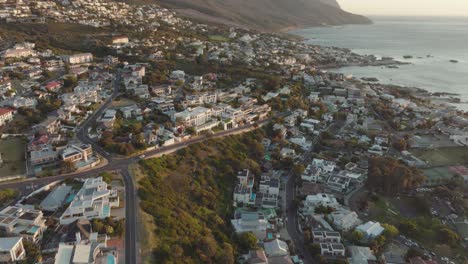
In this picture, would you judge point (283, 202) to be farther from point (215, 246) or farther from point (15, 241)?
point (15, 241)

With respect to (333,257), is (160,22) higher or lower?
higher

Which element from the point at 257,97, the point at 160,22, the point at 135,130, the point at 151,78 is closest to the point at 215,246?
the point at 135,130

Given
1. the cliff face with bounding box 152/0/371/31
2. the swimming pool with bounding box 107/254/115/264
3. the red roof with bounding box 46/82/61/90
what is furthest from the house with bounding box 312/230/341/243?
the cliff face with bounding box 152/0/371/31

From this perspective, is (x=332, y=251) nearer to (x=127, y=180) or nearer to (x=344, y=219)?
(x=344, y=219)

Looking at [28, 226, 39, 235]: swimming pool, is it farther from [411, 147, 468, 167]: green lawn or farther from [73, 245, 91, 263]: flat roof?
[411, 147, 468, 167]: green lawn

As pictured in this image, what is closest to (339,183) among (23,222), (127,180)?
(127,180)

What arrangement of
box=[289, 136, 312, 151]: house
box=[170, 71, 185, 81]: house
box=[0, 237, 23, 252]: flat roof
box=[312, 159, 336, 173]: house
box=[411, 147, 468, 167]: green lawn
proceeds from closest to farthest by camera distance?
box=[0, 237, 23, 252]: flat roof, box=[312, 159, 336, 173]: house, box=[411, 147, 468, 167]: green lawn, box=[289, 136, 312, 151]: house, box=[170, 71, 185, 81]: house
